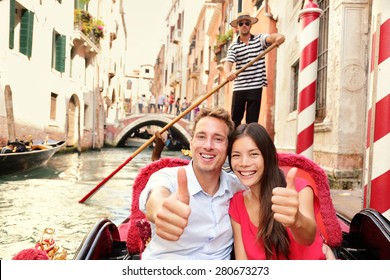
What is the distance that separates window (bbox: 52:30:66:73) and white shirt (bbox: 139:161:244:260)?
931 mm

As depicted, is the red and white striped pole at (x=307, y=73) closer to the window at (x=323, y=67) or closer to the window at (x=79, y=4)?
the window at (x=79, y=4)

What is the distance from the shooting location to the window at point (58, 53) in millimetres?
1407

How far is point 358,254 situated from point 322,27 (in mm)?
1890

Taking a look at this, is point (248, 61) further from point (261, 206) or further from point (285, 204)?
point (285, 204)

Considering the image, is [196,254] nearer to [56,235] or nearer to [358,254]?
[358,254]

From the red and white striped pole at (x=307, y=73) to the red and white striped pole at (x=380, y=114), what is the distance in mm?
399

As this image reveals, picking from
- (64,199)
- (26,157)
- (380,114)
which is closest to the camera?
(380,114)

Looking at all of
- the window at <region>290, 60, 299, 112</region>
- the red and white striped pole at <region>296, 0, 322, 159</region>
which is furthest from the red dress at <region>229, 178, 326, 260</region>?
the window at <region>290, 60, 299, 112</region>

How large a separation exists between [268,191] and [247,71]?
3.12 ft

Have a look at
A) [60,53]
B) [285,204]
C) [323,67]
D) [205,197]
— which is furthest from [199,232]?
[323,67]

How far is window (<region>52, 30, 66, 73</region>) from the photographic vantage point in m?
1.41

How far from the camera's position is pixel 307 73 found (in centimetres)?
131

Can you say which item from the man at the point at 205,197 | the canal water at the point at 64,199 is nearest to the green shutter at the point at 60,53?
the canal water at the point at 64,199
